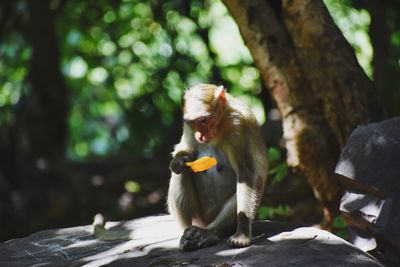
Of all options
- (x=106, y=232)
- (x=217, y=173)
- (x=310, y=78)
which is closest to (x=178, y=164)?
(x=217, y=173)

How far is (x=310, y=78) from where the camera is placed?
6.23 meters

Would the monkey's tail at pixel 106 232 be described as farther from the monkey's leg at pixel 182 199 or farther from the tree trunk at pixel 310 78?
the tree trunk at pixel 310 78

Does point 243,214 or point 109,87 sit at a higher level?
point 109,87

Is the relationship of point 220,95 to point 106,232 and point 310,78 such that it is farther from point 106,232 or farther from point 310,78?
point 106,232

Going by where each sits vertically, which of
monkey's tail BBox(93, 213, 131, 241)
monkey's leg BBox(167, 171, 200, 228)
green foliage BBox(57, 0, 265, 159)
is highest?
green foliage BBox(57, 0, 265, 159)

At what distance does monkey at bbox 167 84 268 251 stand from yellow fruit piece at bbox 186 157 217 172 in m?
0.09

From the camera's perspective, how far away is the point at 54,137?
11.2m

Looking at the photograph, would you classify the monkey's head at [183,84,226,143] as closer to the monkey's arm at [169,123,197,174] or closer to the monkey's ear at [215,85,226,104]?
the monkey's ear at [215,85,226,104]

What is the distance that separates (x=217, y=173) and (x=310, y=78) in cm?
138

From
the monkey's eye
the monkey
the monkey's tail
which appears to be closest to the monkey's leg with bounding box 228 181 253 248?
the monkey

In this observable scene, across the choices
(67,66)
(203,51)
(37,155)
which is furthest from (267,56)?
(67,66)

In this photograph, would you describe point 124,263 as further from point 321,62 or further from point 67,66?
point 67,66

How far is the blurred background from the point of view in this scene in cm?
1018

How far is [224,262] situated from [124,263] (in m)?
0.77
